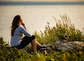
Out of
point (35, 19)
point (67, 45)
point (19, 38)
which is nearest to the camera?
point (19, 38)

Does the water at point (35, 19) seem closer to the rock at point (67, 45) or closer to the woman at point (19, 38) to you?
the woman at point (19, 38)

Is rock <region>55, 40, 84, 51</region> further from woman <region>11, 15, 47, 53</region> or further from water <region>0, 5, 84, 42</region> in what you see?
water <region>0, 5, 84, 42</region>

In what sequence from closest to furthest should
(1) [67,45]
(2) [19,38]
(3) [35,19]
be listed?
(2) [19,38] → (1) [67,45] → (3) [35,19]

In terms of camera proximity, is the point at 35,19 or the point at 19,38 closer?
the point at 19,38

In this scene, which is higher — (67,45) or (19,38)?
(19,38)

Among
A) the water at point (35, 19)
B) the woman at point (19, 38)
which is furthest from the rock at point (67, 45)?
the water at point (35, 19)

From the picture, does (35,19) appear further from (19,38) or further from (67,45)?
(19,38)

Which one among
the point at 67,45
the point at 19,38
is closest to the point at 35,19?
the point at 67,45

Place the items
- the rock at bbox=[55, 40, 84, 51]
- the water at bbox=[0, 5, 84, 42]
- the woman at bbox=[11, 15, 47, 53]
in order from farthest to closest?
the water at bbox=[0, 5, 84, 42]
the rock at bbox=[55, 40, 84, 51]
the woman at bbox=[11, 15, 47, 53]

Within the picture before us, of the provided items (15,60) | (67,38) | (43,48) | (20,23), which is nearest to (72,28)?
(67,38)

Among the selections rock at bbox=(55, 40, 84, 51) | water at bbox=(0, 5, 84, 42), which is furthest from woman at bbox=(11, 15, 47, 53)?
water at bbox=(0, 5, 84, 42)

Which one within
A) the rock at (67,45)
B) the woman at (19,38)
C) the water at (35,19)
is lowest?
the rock at (67,45)

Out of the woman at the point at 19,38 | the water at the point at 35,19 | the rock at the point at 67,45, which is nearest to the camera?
the woman at the point at 19,38

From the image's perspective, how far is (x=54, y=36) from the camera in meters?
6.41
